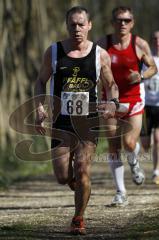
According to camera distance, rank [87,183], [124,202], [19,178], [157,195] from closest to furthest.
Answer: [87,183], [124,202], [157,195], [19,178]

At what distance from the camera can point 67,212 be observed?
11.4m

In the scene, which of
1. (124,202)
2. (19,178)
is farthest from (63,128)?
(19,178)

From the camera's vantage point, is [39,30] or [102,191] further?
[39,30]

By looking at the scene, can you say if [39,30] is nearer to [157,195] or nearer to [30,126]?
[30,126]

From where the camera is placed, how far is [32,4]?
21562 mm

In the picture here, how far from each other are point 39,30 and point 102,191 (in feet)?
26.0

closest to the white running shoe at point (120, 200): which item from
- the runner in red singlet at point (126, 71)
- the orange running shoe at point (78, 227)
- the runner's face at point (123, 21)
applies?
the runner in red singlet at point (126, 71)

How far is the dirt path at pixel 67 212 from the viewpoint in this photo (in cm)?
938

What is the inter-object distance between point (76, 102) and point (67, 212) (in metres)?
2.07

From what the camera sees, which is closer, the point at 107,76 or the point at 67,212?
the point at 107,76

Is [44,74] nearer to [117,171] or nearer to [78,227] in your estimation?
[78,227]

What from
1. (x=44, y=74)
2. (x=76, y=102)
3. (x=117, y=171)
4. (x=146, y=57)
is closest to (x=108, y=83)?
(x=76, y=102)

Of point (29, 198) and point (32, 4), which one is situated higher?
point (32, 4)

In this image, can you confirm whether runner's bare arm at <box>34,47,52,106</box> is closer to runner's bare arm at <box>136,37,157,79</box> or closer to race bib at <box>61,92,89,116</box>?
race bib at <box>61,92,89,116</box>
